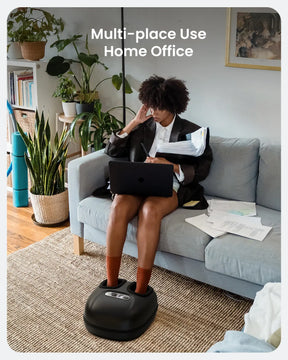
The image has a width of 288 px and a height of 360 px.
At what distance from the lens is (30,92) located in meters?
3.85

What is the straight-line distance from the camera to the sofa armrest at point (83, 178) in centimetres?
291

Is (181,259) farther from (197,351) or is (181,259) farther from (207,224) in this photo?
(197,351)

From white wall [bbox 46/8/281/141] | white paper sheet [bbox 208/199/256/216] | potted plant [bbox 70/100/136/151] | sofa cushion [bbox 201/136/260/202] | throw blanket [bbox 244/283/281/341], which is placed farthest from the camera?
potted plant [bbox 70/100/136/151]

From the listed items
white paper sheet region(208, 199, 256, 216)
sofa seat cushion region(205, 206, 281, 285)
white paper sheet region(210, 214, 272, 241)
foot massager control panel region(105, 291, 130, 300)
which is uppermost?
white paper sheet region(208, 199, 256, 216)

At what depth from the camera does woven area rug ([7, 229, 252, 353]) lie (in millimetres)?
2350

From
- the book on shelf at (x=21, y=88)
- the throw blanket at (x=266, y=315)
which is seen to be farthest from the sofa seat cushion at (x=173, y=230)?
the book on shelf at (x=21, y=88)

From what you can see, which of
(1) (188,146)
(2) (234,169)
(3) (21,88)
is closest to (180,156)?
(1) (188,146)

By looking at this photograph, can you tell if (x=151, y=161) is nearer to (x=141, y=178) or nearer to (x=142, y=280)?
(x=141, y=178)

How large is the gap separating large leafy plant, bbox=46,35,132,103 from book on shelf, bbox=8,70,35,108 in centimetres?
25

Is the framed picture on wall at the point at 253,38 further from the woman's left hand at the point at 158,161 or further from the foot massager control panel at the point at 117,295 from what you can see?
the foot massager control panel at the point at 117,295

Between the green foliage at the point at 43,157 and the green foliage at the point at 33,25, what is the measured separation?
0.73 meters

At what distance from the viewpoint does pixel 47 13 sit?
3.77 metres

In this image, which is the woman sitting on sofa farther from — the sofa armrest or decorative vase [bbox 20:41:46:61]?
decorative vase [bbox 20:41:46:61]

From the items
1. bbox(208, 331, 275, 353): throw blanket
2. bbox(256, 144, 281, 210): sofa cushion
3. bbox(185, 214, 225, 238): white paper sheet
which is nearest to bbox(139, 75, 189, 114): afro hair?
bbox(256, 144, 281, 210): sofa cushion
